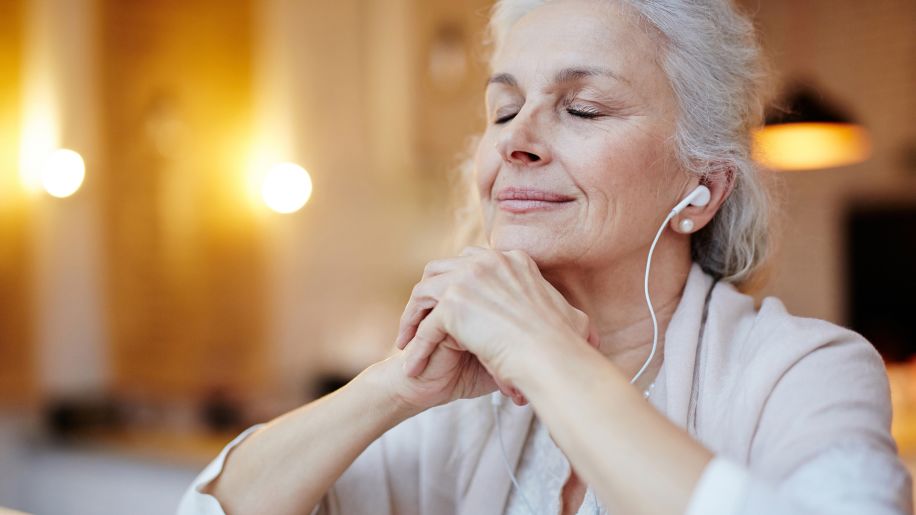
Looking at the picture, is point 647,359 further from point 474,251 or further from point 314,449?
point 314,449

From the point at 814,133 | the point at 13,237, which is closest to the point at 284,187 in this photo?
the point at 13,237

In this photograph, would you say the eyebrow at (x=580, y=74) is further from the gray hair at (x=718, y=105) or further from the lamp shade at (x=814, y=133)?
the lamp shade at (x=814, y=133)

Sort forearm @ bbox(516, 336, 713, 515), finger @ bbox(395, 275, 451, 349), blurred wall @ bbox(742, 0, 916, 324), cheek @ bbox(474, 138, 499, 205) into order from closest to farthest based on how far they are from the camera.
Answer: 1. forearm @ bbox(516, 336, 713, 515)
2. finger @ bbox(395, 275, 451, 349)
3. cheek @ bbox(474, 138, 499, 205)
4. blurred wall @ bbox(742, 0, 916, 324)

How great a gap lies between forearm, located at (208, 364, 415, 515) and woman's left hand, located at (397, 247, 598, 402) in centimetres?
10

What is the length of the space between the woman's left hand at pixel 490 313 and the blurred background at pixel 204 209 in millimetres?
1484

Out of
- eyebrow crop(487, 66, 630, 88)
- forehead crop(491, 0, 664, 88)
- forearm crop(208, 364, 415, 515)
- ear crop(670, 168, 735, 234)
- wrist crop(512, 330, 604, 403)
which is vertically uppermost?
forehead crop(491, 0, 664, 88)

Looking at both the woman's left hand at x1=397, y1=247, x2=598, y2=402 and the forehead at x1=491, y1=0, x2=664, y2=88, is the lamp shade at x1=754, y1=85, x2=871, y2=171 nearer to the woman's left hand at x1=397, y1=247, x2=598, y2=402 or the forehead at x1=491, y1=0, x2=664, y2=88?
the forehead at x1=491, y1=0, x2=664, y2=88

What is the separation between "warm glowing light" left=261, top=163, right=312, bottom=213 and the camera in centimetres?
407

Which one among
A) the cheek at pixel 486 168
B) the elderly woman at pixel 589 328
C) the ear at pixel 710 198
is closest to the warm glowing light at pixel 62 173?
the elderly woman at pixel 589 328

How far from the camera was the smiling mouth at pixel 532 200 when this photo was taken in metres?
1.25

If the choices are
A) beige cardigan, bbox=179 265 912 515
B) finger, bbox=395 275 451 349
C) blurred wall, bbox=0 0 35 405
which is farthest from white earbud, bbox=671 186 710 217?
blurred wall, bbox=0 0 35 405

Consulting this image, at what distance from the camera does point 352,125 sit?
4531 mm

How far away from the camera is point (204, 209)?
401 cm

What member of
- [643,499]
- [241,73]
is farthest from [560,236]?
[241,73]
